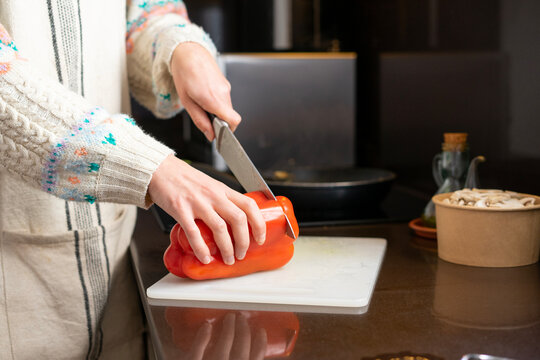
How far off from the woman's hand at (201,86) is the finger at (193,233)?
0.24 m

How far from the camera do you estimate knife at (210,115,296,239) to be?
0.88 meters

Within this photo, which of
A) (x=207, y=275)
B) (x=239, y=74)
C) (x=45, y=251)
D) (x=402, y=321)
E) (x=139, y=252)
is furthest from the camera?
(x=239, y=74)

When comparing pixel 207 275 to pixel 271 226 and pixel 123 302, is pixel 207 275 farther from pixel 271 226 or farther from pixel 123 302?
pixel 123 302

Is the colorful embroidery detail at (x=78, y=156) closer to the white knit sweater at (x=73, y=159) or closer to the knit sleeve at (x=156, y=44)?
the white knit sweater at (x=73, y=159)

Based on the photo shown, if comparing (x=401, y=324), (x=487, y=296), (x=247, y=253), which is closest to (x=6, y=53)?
(x=247, y=253)

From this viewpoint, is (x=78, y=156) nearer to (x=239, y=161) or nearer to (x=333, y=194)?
(x=239, y=161)

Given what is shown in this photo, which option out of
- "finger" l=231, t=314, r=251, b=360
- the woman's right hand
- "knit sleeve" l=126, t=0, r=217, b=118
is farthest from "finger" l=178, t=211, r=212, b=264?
"knit sleeve" l=126, t=0, r=217, b=118

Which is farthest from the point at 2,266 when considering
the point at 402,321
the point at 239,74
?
the point at 239,74

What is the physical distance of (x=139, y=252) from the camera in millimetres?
1058

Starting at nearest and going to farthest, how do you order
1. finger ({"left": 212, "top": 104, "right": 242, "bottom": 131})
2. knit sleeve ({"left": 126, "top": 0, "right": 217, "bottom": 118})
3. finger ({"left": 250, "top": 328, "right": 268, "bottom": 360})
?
finger ({"left": 250, "top": 328, "right": 268, "bottom": 360}) < finger ({"left": 212, "top": 104, "right": 242, "bottom": 131}) < knit sleeve ({"left": 126, "top": 0, "right": 217, "bottom": 118})

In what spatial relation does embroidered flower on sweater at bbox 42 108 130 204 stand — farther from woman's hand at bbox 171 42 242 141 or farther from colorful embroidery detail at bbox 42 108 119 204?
woman's hand at bbox 171 42 242 141

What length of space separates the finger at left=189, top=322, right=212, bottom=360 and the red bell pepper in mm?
140

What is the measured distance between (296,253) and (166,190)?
32 centimetres

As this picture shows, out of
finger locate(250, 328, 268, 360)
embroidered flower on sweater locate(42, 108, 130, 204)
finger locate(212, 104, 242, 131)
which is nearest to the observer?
finger locate(250, 328, 268, 360)
